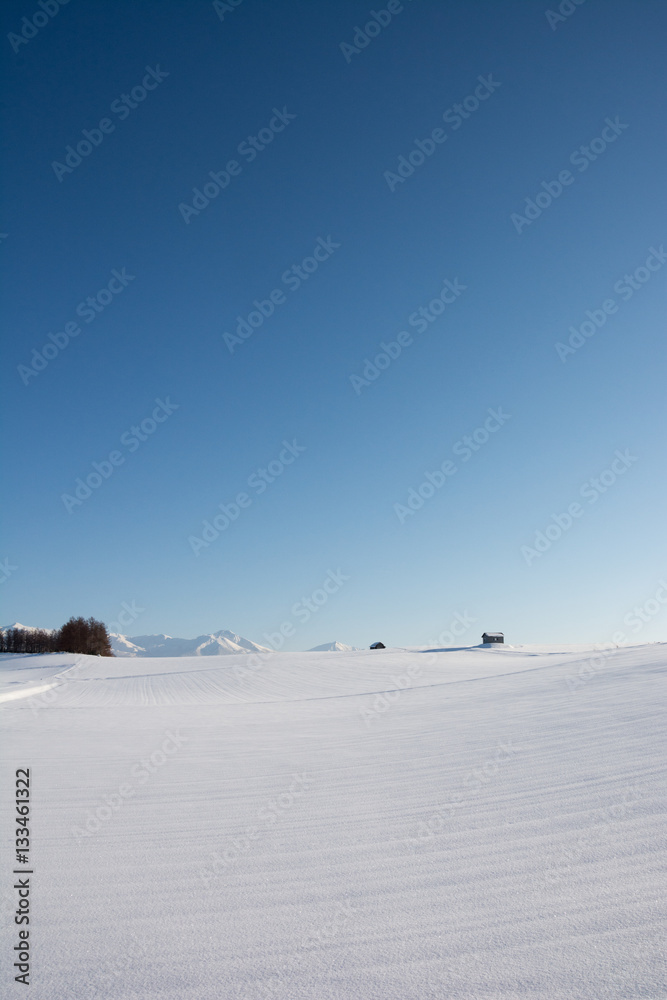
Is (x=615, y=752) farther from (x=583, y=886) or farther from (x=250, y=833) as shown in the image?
(x=250, y=833)

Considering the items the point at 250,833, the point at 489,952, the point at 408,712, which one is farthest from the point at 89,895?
the point at 408,712

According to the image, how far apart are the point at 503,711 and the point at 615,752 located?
3.30m

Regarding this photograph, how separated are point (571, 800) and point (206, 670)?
2397 centimetres

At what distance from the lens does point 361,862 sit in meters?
3.03

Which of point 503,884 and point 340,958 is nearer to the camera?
point 340,958

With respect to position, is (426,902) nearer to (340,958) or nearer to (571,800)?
(340,958)

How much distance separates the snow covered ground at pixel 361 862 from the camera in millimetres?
2006

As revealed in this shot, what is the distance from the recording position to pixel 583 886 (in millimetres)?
2500

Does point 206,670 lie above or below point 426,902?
above

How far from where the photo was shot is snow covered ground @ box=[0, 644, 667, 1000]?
2006 millimetres

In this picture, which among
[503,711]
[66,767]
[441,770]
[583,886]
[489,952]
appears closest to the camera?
[489,952]

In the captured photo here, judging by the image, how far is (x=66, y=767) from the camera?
19.0 feet

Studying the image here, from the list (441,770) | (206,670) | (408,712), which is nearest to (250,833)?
(441,770)

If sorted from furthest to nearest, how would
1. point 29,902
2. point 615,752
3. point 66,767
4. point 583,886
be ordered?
point 66,767, point 615,752, point 29,902, point 583,886
